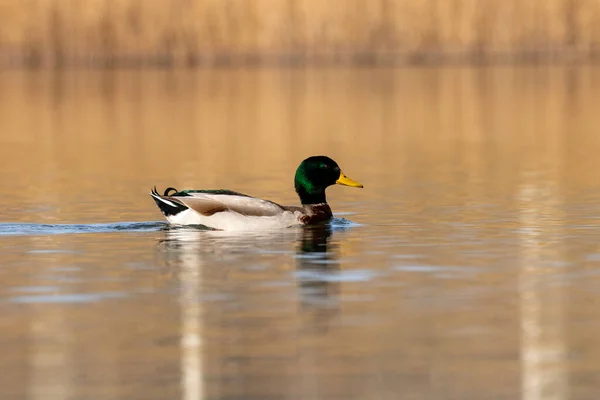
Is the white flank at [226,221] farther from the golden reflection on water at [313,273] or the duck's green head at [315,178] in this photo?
the duck's green head at [315,178]

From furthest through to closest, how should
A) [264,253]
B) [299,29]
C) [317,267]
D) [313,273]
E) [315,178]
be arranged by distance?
1. [299,29]
2. [315,178]
3. [264,253]
4. [317,267]
5. [313,273]

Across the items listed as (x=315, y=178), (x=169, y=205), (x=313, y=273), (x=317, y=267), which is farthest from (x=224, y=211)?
(x=313, y=273)

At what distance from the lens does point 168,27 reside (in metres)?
40.2

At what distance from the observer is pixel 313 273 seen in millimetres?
10977

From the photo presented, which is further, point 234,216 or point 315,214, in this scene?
point 315,214

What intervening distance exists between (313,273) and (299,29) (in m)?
29.9

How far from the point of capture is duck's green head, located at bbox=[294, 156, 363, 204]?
47.2 feet

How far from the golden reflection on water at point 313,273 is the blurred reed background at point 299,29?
13.7 m

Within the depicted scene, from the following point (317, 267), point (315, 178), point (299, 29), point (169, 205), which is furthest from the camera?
point (299, 29)

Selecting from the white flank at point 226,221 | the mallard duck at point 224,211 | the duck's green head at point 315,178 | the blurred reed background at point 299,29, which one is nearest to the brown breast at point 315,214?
the mallard duck at point 224,211

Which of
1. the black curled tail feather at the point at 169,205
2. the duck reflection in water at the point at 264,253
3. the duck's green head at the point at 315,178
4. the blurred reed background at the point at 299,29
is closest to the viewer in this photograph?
the duck reflection in water at the point at 264,253

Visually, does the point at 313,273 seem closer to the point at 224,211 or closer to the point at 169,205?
the point at 224,211

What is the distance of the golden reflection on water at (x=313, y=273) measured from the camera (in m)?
7.62

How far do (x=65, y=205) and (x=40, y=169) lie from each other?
4.53m
